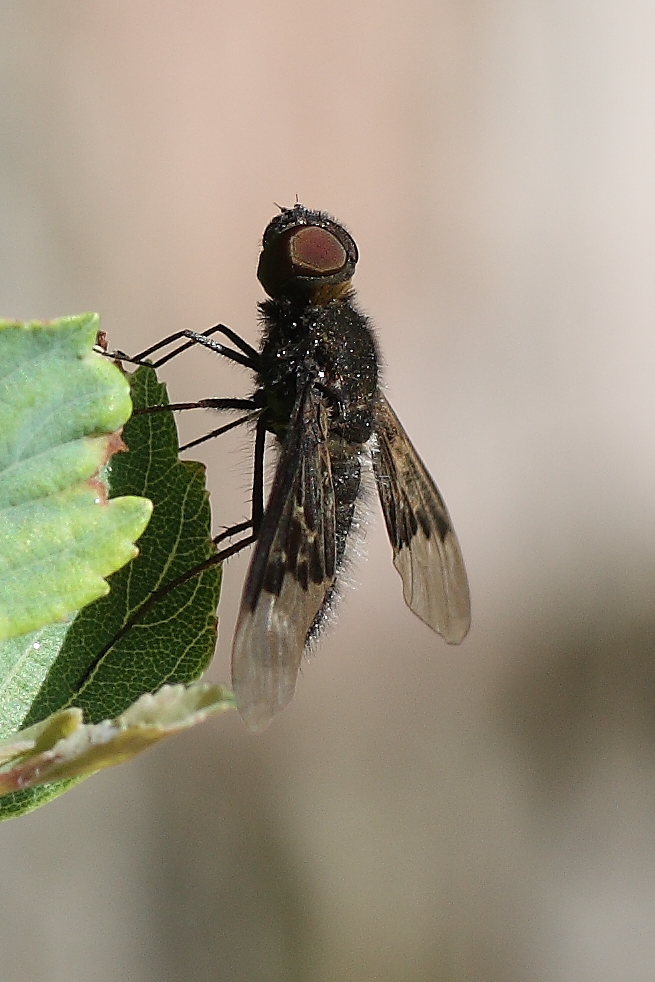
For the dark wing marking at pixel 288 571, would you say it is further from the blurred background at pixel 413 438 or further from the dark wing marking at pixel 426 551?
the blurred background at pixel 413 438

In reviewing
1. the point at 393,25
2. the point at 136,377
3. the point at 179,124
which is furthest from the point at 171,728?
the point at 393,25

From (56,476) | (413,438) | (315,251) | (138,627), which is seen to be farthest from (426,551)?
(413,438)

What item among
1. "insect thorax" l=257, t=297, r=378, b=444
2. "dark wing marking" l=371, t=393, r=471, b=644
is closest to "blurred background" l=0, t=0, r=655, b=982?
"dark wing marking" l=371, t=393, r=471, b=644

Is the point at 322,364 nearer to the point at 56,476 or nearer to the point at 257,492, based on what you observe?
the point at 257,492

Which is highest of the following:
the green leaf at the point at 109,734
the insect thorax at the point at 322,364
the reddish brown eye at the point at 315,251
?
the reddish brown eye at the point at 315,251

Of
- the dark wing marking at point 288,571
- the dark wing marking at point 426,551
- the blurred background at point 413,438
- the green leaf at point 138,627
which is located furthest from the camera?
the blurred background at point 413,438

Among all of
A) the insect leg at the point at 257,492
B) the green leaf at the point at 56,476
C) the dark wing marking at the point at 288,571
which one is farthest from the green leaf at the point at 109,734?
the insect leg at the point at 257,492
